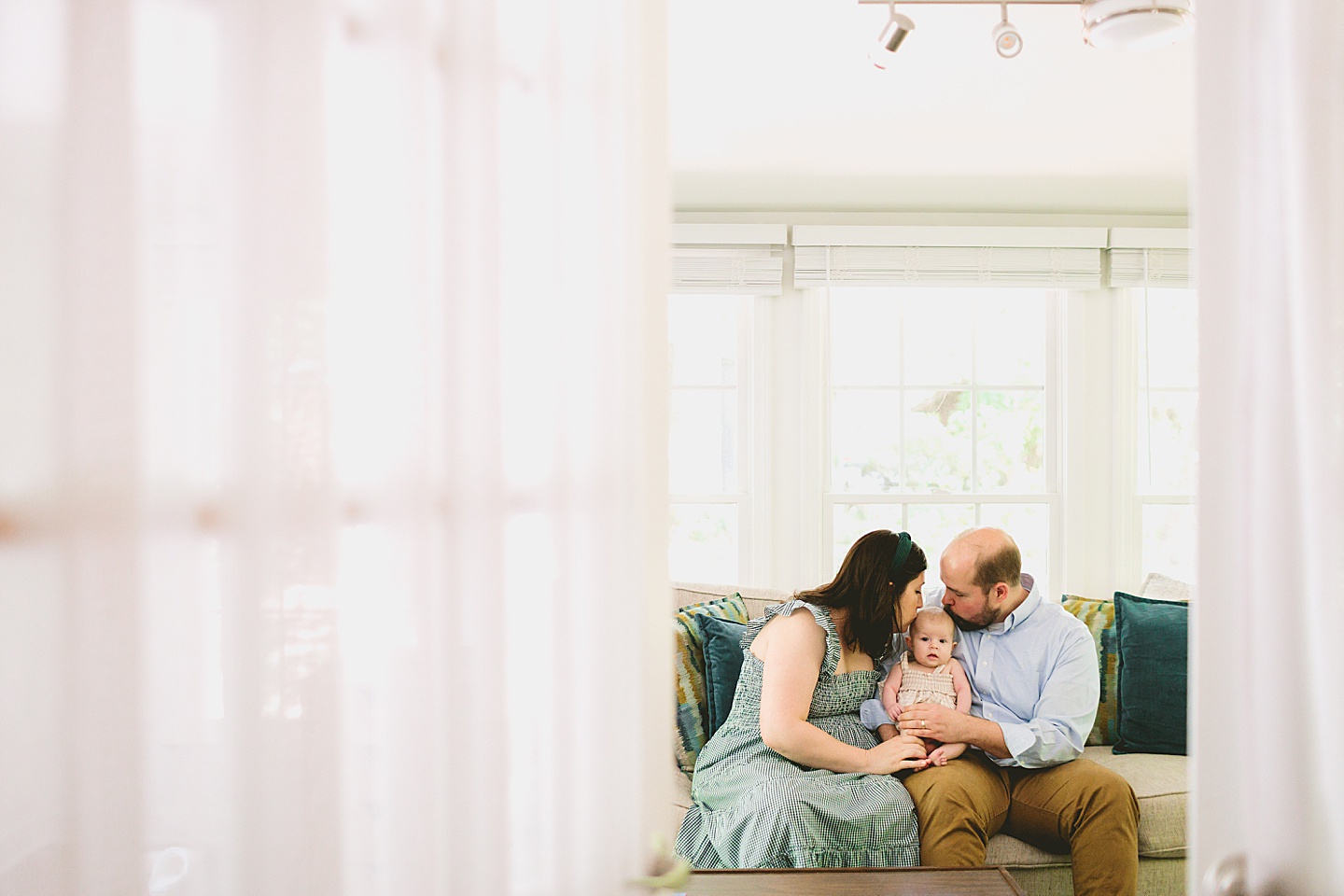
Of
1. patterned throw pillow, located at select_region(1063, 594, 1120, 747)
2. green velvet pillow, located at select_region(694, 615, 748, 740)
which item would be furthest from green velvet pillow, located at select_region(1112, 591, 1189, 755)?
green velvet pillow, located at select_region(694, 615, 748, 740)

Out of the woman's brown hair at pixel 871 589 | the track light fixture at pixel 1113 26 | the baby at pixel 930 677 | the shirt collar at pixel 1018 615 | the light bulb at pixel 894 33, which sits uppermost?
the track light fixture at pixel 1113 26

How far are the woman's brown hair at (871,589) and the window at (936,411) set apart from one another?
145 cm

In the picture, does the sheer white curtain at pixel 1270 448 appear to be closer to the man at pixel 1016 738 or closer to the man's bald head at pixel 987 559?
the man at pixel 1016 738

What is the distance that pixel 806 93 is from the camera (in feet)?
9.46

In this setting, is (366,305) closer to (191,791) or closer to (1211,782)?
(191,791)

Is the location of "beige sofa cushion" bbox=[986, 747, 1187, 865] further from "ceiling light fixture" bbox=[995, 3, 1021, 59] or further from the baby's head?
"ceiling light fixture" bbox=[995, 3, 1021, 59]

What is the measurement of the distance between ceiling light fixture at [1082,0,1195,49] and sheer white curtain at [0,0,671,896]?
154 centimetres

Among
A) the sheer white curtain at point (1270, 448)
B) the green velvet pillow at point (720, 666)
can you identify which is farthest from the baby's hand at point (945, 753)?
the sheer white curtain at point (1270, 448)

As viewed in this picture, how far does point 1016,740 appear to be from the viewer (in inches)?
93.4

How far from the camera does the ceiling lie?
244 centimetres

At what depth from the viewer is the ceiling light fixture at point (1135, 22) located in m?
1.91

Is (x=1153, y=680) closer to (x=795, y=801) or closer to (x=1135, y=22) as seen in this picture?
(x=795, y=801)

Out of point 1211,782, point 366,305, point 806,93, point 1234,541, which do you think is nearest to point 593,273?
point 366,305

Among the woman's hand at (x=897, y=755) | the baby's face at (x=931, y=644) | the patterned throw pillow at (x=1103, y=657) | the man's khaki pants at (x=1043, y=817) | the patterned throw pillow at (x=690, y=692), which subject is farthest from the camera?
the patterned throw pillow at (x=1103, y=657)
